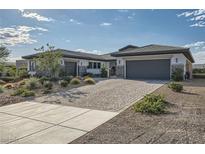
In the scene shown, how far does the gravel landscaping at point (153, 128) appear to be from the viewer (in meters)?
4.13

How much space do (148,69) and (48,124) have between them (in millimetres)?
14591

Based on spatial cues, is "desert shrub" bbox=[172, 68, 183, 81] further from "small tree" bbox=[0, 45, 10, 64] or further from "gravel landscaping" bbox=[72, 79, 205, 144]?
"small tree" bbox=[0, 45, 10, 64]

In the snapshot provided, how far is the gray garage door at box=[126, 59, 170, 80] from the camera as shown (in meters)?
17.8

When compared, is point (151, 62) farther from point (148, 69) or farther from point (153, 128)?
point (153, 128)

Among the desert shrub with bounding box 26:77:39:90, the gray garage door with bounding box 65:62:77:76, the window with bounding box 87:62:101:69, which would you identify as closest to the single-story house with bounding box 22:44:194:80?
the gray garage door with bounding box 65:62:77:76

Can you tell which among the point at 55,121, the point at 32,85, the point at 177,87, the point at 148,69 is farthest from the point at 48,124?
the point at 148,69

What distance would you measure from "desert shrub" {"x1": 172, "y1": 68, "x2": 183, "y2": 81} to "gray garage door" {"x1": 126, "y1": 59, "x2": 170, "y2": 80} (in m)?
0.88

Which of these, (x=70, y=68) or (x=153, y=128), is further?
(x=70, y=68)

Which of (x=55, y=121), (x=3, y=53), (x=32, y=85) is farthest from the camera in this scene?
(x=3, y=53)

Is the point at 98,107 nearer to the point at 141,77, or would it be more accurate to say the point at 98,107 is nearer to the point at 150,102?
the point at 150,102

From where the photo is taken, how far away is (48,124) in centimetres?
536

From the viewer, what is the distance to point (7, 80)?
20.3m
